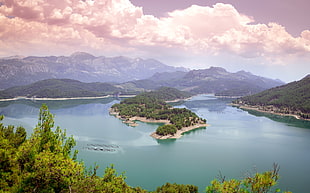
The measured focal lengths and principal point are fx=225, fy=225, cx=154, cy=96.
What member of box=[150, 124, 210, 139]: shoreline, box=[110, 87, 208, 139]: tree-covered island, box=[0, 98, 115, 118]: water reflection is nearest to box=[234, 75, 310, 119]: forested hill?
box=[150, 124, 210, 139]: shoreline

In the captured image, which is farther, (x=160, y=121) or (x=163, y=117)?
(x=163, y=117)

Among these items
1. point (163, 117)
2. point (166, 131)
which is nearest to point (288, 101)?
point (163, 117)

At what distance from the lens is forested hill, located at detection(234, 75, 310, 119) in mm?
90812

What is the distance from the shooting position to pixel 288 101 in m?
102

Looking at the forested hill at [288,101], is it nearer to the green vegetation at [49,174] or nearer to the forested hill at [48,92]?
the green vegetation at [49,174]

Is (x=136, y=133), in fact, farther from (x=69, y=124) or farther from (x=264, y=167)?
(x=264, y=167)

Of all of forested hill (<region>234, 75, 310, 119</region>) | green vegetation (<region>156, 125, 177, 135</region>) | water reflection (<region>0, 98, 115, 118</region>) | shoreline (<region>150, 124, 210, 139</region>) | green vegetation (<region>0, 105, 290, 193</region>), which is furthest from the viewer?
forested hill (<region>234, 75, 310, 119</region>)

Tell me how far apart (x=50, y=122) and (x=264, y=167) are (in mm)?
34547

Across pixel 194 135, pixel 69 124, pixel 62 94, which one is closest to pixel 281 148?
pixel 194 135

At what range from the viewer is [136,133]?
5703cm

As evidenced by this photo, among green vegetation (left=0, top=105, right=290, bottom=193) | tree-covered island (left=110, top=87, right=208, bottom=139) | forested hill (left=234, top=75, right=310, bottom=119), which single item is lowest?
tree-covered island (left=110, top=87, right=208, bottom=139)

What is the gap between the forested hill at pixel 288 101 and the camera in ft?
298

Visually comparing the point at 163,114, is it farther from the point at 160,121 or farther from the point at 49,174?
the point at 49,174

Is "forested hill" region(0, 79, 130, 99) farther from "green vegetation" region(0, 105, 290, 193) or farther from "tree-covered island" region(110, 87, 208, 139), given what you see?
"green vegetation" region(0, 105, 290, 193)
